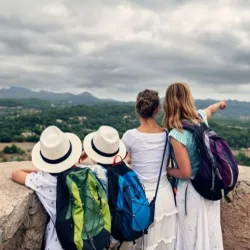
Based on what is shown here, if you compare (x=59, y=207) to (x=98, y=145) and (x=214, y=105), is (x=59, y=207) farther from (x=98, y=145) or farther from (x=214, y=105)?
(x=214, y=105)

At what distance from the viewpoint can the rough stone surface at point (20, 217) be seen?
200 centimetres

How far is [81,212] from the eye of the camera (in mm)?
1936

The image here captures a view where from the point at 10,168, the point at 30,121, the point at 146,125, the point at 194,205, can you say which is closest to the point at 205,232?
the point at 194,205

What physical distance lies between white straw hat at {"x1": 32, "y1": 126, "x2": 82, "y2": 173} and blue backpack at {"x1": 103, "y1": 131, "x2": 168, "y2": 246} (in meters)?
0.24

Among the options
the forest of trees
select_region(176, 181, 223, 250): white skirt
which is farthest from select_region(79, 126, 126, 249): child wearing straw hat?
the forest of trees

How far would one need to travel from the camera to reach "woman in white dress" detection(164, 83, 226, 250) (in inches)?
87.6

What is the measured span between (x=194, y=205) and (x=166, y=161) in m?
0.33

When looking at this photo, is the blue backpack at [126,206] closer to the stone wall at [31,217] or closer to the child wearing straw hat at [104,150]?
the child wearing straw hat at [104,150]

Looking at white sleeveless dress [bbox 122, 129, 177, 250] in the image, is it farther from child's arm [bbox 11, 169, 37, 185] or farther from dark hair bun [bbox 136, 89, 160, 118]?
child's arm [bbox 11, 169, 37, 185]

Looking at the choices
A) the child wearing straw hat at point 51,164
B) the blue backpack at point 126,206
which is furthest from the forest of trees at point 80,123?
the child wearing straw hat at point 51,164

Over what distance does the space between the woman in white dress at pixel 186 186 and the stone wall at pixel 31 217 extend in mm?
604

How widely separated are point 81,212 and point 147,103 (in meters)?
0.77

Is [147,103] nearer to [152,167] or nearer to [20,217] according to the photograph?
[152,167]

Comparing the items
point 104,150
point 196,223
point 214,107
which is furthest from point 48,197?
point 214,107
